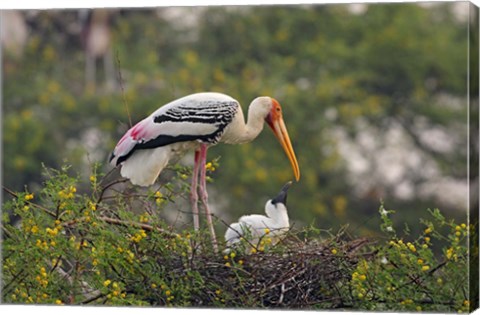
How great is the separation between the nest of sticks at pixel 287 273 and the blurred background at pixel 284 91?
5.51 m

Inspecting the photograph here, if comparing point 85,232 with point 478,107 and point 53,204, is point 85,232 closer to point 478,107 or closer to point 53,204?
point 53,204

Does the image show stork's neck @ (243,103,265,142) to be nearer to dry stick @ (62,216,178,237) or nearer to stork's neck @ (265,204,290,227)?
stork's neck @ (265,204,290,227)

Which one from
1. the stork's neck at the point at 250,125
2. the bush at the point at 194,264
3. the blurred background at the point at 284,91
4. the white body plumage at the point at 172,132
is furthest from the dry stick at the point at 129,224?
the blurred background at the point at 284,91

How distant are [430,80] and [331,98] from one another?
1.37m

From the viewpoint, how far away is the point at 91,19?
14.6m

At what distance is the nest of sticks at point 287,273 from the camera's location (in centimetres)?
693

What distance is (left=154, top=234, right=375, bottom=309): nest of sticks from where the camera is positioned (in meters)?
6.93

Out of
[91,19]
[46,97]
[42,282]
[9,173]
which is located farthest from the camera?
[91,19]

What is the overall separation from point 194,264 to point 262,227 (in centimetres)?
43

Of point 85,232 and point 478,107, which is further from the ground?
point 478,107

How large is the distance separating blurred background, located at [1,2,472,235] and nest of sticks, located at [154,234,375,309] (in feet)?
18.1

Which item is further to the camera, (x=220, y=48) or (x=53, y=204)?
(x=220, y=48)

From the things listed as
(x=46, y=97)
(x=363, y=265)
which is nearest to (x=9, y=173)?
(x=46, y=97)

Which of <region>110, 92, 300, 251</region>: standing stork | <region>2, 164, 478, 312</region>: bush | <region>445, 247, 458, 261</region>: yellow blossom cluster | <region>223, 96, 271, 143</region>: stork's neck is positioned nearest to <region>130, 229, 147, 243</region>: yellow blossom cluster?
<region>2, 164, 478, 312</region>: bush
